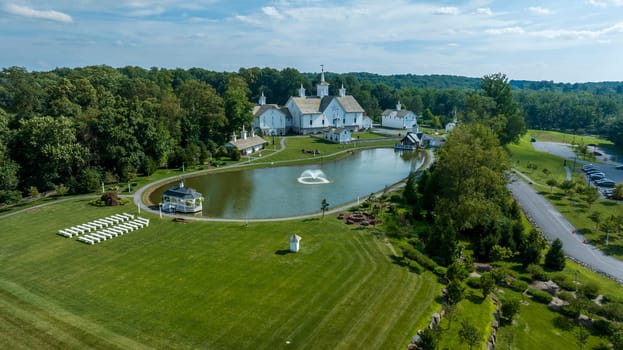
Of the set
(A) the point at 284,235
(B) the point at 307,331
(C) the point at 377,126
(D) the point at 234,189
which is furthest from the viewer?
(C) the point at 377,126

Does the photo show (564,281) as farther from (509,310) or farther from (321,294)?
(321,294)

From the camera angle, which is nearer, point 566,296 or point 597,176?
point 566,296

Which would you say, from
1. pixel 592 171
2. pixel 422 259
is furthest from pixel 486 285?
pixel 592 171

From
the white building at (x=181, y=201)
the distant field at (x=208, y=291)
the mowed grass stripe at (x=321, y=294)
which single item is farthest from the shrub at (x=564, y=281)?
the white building at (x=181, y=201)

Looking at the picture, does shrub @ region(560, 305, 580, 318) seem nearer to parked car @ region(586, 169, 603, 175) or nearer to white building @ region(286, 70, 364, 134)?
parked car @ region(586, 169, 603, 175)

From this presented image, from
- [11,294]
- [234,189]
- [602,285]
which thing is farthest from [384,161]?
[11,294]

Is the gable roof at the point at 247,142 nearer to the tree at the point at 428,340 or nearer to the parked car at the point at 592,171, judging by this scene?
the parked car at the point at 592,171

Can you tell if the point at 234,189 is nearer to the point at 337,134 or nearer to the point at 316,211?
the point at 316,211
